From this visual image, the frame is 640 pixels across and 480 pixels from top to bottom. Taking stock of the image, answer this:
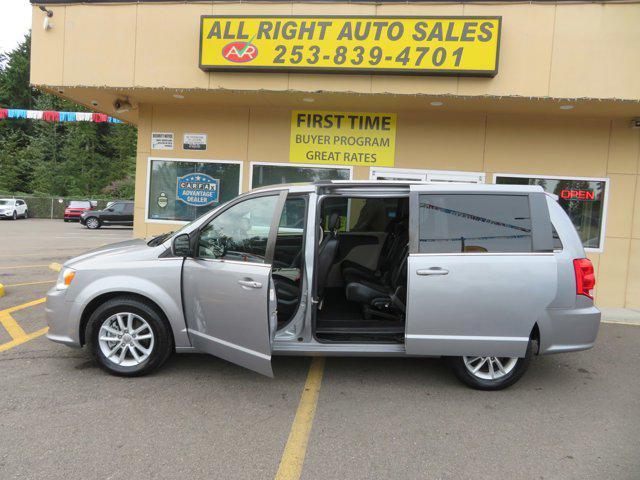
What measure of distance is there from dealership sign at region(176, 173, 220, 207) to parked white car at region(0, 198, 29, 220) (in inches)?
1122

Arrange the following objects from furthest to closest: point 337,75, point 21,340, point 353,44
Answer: point 337,75 < point 353,44 < point 21,340

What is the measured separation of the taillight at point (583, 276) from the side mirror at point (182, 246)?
3.47m

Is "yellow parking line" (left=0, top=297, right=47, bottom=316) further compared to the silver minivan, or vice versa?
"yellow parking line" (left=0, top=297, right=47, bottom=316)

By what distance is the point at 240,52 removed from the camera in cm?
744

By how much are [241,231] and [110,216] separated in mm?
25217

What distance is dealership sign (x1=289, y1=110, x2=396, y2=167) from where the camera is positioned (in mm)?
8586

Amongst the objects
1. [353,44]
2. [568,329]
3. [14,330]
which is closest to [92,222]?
[14,330]

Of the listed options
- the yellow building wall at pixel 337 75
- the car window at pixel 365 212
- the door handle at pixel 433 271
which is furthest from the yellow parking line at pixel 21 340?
the yellow building wall at pixel 337 75

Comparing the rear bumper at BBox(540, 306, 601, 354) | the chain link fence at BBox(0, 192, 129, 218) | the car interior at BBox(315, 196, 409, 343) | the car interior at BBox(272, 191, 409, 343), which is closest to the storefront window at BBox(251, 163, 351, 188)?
the car interior at BBox(315, 196, 409, 343)

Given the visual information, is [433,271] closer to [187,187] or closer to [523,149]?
[523,149]

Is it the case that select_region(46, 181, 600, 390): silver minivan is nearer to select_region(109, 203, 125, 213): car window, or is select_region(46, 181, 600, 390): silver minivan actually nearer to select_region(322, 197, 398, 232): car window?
select_region(322, 197, 398, 232): car window

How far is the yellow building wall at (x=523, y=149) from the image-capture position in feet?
26.9

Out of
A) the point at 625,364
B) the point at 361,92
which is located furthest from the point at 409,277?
the point at 361,92

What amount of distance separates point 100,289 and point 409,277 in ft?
9.16
